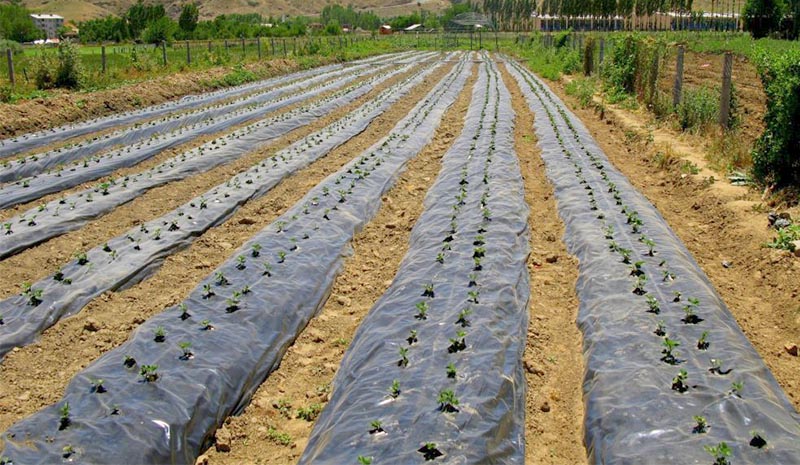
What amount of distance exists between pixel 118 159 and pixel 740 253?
1032cm

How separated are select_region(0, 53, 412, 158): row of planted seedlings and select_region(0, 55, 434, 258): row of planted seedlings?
345 cm

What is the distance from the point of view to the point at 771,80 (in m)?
9.57

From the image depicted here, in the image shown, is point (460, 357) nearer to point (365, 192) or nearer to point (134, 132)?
point (365, 192)

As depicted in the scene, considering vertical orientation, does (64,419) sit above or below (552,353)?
above

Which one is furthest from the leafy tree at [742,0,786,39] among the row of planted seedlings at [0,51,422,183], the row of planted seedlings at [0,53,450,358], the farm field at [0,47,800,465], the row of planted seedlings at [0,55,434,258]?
the row of planted seedlings at [0,53,450,358]

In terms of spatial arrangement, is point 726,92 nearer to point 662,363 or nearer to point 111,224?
point 662,363

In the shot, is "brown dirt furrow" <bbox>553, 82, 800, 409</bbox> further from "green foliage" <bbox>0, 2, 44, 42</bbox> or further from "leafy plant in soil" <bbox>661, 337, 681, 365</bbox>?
"green foliage" <bbox>0, 2, 44, 42</bbox>

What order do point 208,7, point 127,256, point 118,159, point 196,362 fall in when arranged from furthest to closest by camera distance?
point 208,7
point 118,159
point 127,256
point 196,362

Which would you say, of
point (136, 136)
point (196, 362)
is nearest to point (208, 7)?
point (136, 136)

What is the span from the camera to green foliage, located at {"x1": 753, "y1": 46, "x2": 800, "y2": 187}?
343 inches

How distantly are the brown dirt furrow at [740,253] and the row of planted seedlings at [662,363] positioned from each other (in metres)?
0.46

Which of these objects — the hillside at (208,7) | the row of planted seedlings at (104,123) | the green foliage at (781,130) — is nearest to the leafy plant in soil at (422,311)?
the green foliage at (781,130)

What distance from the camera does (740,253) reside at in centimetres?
762

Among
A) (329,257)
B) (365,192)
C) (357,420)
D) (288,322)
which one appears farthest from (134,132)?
(357,420)
